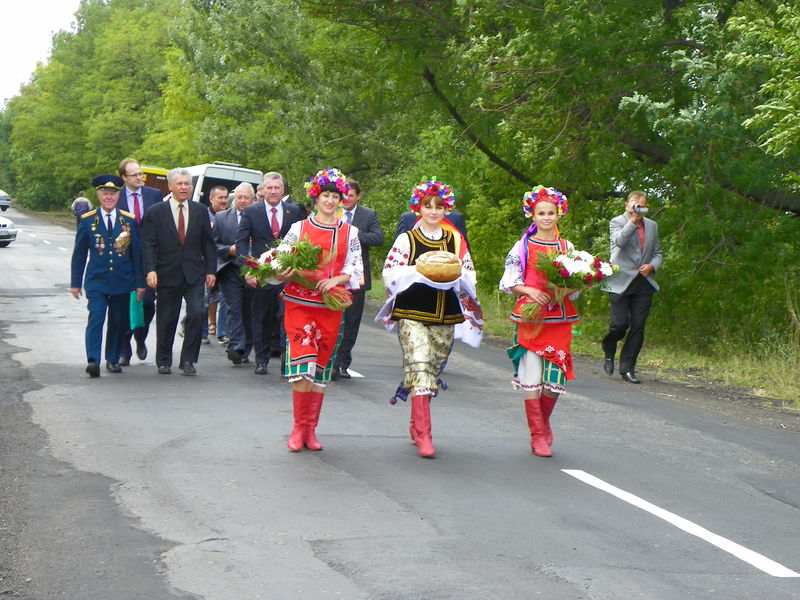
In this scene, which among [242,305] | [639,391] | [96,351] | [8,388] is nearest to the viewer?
[8,388]

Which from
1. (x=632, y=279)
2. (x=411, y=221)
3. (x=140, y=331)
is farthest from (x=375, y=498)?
(x=632, y=279)

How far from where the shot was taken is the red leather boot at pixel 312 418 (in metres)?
8.55

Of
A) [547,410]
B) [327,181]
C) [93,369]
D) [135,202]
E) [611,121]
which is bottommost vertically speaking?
[93,369]

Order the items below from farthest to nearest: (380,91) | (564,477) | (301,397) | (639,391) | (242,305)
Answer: (380,91) → (242,305) → (639,391) → (301,397) → (564,477)

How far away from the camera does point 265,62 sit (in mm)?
36469

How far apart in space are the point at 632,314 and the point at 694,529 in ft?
23.8

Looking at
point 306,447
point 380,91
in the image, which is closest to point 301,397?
point 306,447

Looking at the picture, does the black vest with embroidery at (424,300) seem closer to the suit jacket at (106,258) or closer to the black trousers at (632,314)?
the suit jacket at (106,258)

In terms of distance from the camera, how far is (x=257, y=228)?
511 inches

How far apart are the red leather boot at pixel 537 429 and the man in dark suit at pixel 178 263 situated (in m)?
4.54

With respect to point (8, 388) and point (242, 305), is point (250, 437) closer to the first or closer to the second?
point (8, 388)

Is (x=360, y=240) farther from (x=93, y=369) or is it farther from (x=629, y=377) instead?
(x=629, y=377)

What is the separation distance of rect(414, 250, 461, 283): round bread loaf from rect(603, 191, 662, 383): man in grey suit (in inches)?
219

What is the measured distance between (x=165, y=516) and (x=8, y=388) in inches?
198
